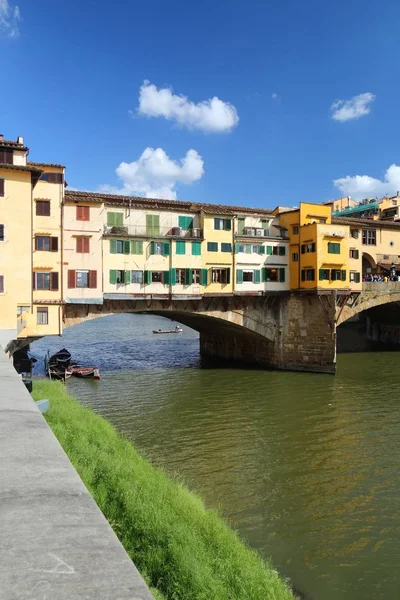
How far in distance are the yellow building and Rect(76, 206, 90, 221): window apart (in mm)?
16572

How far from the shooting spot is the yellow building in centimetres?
3631

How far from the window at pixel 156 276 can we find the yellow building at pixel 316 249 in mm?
11470

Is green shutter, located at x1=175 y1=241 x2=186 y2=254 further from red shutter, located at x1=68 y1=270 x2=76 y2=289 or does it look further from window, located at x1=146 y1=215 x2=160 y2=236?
red shutter, located at x1=68 y1=270 x2=76 y2=289

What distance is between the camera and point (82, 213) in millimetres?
29297

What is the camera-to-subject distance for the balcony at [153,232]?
30938 millimetres

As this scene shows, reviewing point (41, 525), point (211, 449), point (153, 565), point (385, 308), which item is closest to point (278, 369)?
point (211, 449)

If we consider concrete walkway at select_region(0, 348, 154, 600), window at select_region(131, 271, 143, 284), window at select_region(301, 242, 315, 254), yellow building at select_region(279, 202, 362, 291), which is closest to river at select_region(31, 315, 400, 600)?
window at select_region(131, 271, 143, 284)

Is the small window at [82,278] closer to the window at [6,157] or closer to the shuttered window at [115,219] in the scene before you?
the shuttered window at [115,219]

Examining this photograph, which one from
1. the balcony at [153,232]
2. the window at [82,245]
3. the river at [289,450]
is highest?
the balcony at [153,232]

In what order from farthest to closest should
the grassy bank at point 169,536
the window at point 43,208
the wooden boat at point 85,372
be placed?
1. the wooden boat at point 85,372
2. the window at point 43,208
3. the grassy bank at point 169,536

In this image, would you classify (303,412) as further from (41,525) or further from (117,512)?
(41,525)

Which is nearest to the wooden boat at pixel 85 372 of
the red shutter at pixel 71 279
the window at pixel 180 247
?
the red shutter at pixel 71 279

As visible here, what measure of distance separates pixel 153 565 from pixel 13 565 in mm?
6108

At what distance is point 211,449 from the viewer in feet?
63.5
